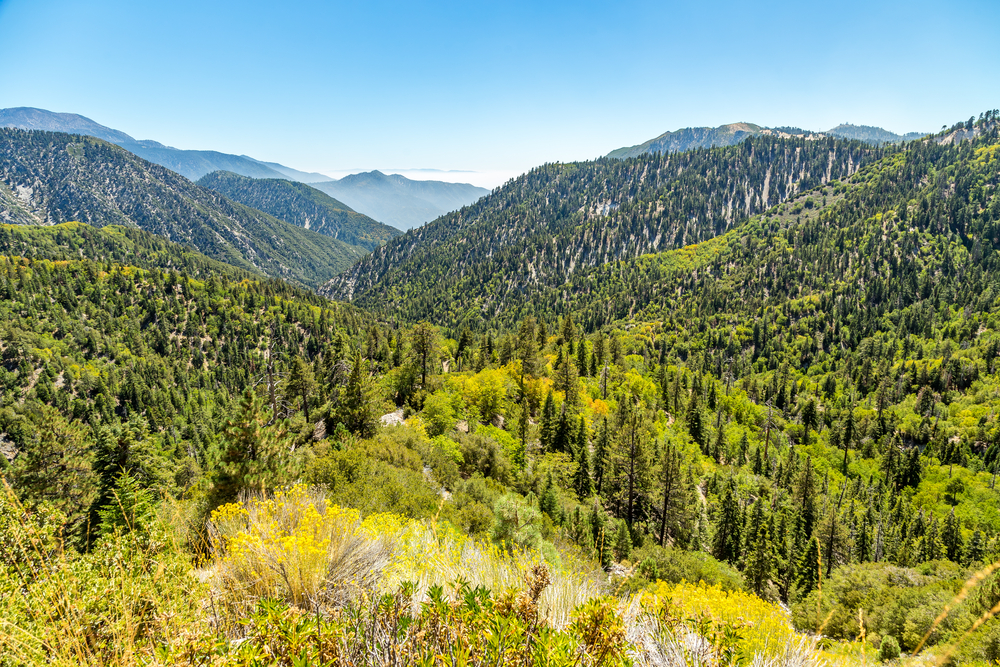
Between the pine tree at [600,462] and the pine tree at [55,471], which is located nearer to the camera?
the pine tree at [55,471]

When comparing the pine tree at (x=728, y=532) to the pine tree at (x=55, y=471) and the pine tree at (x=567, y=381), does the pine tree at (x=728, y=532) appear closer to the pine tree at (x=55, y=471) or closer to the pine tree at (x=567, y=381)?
the pine tree at (x=567, y=381)

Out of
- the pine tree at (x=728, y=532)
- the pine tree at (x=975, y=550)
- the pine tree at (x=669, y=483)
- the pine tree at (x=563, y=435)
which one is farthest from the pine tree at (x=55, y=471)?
the pine tree at (x=975, y=550)

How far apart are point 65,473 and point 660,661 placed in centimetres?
4882

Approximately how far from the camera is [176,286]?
195m

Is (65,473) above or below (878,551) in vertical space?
above

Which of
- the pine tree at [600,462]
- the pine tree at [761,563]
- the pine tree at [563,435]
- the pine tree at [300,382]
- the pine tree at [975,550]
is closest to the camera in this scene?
the pine tree at [761,563]

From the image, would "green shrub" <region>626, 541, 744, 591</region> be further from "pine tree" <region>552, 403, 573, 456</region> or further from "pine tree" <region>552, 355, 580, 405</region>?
"pine tree" <region>552, 355, 580, 405</region>

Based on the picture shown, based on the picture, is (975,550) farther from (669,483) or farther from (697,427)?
(669,483)

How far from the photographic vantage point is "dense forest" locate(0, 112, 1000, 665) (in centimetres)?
555

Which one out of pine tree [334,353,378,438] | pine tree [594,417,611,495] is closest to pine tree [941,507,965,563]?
pine tree [594,417,611,495]

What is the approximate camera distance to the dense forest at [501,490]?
5.55 meters

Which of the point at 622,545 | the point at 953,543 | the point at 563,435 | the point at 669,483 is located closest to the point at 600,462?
the point at 563,435

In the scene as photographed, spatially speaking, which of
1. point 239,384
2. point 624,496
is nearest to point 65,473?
point 624,496

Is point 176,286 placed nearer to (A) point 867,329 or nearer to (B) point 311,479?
(B) point 311,479
